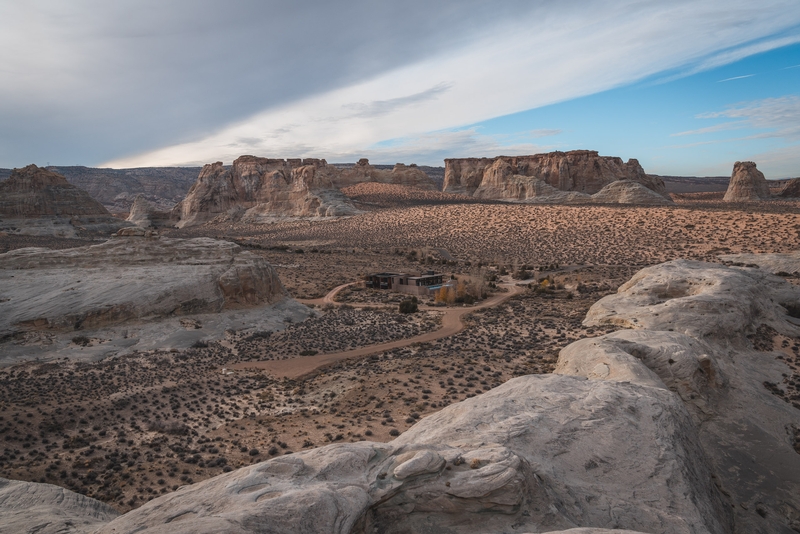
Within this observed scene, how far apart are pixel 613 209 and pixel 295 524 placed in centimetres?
6181

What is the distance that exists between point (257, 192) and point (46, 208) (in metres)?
40.0

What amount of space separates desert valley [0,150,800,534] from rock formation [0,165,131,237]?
51.7 meters

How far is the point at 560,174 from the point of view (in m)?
105

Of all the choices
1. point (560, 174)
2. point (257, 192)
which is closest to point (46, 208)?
point (257, 192)

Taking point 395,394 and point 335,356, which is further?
point 335,356

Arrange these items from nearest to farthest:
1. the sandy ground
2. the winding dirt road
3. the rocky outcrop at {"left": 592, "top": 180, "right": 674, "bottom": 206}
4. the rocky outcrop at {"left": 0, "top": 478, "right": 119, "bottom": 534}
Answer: the rocky outcrop at {"left": 0, "top": 478, "right": 119, "bottom": 534}
the sandy ground
the winding dirt road
the rocky outcrop at {"left": 592, "top": 180, "right": 674, "bottom": 206}

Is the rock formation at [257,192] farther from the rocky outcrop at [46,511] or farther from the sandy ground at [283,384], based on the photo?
the rocky outcrop at [46,511]

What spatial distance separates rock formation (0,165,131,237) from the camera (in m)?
70.6

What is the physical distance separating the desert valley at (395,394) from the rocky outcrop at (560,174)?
212ft

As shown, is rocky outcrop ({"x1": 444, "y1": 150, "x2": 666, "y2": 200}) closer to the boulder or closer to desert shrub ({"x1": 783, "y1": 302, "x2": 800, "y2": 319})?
desert shrub ({"x1": 783, "y1": 302, "x2": 800, "y2": 319})

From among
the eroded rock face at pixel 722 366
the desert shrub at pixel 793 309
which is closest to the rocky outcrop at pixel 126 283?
the eroded rock face at pixel 722 366

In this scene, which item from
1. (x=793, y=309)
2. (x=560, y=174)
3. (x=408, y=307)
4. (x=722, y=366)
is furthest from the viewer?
(x=560, y=174)

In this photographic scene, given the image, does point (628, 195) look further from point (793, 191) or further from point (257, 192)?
point (257, 192)

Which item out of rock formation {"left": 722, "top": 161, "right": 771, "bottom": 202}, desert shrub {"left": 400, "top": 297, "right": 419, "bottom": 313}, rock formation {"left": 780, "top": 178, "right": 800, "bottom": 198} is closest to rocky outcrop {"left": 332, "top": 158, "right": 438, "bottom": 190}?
rock formation {"left": 722, "top": 161, "right": 771, "bottom": 202}
